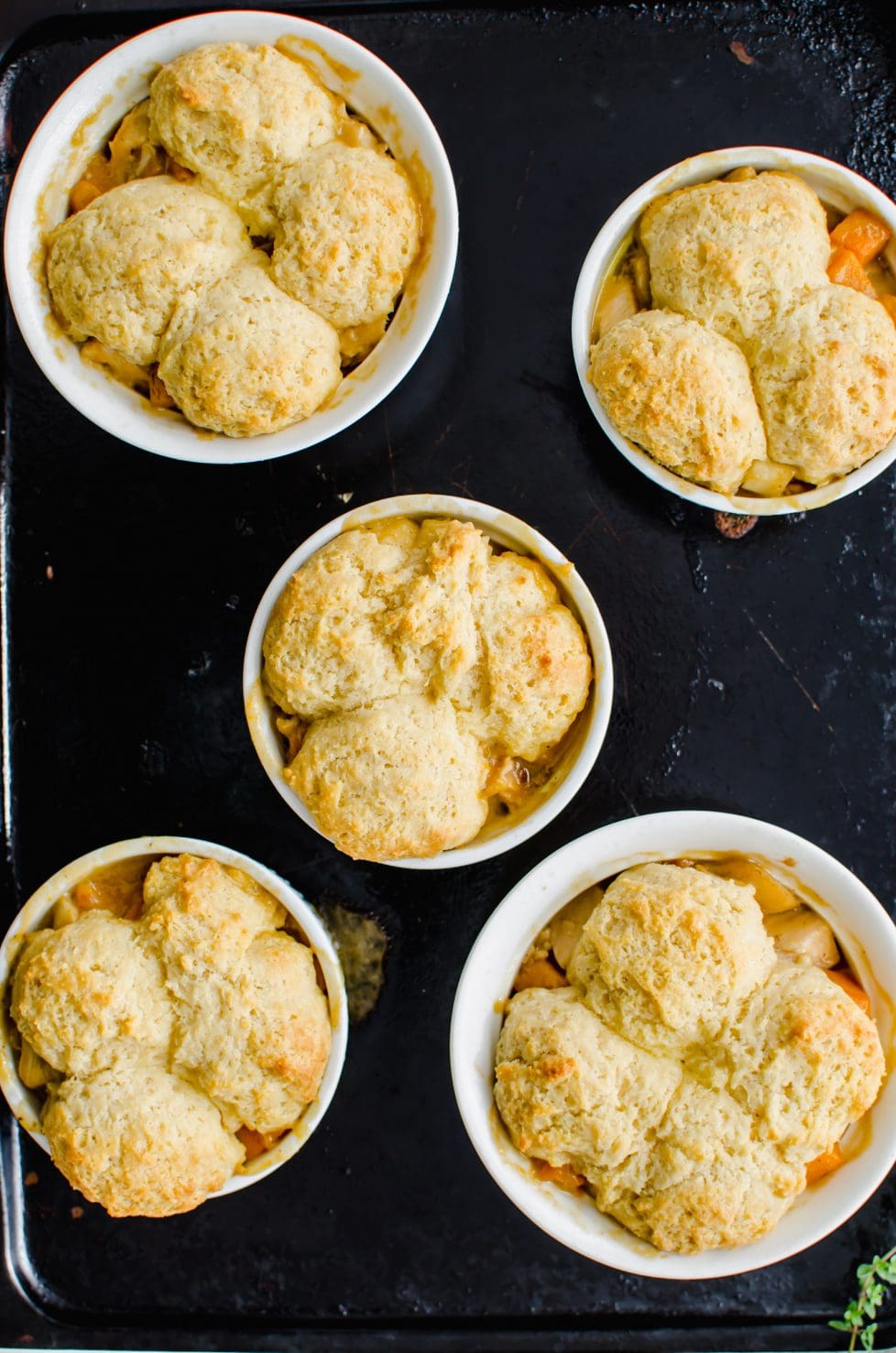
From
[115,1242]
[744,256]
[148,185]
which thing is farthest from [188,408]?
[115,1242]

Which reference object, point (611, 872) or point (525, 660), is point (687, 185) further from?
point (611, 872)

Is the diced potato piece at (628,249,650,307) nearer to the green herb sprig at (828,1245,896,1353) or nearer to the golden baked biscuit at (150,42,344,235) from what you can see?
the golden baked biscuit at (150,42,344,235)

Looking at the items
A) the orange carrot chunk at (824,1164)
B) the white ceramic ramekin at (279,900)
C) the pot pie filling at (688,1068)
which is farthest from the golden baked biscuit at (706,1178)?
the white ceramic ramekin at (279,900)

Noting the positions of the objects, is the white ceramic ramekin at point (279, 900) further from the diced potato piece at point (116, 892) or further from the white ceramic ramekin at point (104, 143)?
the white ceramic ramekin at point (104, 143)

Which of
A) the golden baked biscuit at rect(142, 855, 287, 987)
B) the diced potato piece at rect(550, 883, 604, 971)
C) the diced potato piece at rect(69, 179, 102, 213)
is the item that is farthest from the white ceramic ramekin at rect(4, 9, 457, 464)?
the diced potato piece at rect(550, 883, 604, 971)

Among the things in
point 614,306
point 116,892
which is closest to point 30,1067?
point 116,892

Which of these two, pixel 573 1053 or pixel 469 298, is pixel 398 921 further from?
pixel 469 298
